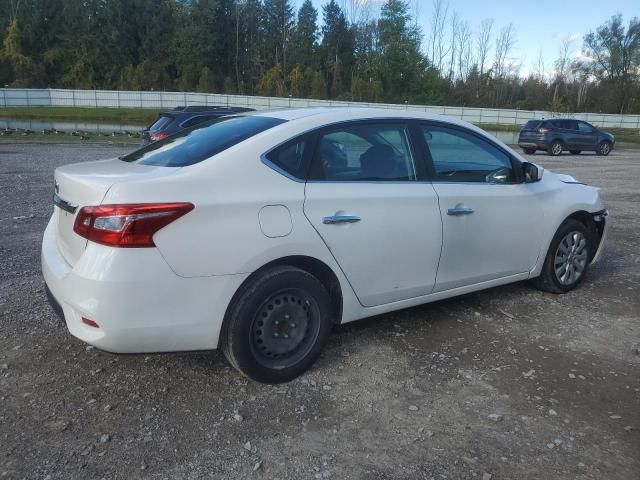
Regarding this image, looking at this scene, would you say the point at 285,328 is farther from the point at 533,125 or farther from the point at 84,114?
the point at 84,114

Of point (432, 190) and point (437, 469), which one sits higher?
point (432, 190)

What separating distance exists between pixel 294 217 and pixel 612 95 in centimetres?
6741

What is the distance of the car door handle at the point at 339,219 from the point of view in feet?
11.7

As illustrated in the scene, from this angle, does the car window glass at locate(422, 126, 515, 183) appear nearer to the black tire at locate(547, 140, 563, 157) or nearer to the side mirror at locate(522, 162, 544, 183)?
the side mirror at locate(522, 162, 544, 183)

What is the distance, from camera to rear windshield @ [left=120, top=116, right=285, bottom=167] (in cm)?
352

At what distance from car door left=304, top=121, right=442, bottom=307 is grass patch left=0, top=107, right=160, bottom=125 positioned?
40229mm

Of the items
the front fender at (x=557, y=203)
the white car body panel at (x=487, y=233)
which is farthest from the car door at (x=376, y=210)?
the front fender at (x=557, y=203)

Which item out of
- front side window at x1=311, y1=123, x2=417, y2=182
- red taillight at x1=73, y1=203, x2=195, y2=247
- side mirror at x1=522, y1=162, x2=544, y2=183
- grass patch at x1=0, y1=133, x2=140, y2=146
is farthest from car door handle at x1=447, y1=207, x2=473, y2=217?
grass patch at x1=0, y1=133, x2=140, y2=146

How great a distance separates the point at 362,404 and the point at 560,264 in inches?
110

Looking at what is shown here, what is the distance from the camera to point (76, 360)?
12.5 ft

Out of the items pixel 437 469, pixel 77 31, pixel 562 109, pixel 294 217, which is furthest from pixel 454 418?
pixel 77 31

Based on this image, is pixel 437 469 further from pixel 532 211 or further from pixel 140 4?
pixel 140 4

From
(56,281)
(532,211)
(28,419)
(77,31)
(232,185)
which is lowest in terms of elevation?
(28,419)

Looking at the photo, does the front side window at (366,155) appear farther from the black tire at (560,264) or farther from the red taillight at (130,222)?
the black tire at (560,264)
